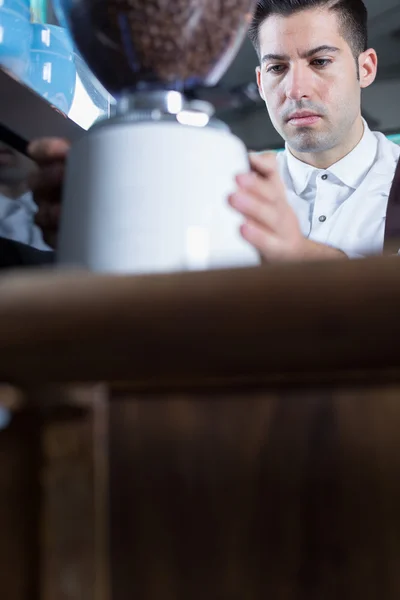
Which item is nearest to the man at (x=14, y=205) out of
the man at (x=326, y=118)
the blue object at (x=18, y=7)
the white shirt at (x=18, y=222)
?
the white shirt at (x=18, y=222)

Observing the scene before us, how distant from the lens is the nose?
60 cm

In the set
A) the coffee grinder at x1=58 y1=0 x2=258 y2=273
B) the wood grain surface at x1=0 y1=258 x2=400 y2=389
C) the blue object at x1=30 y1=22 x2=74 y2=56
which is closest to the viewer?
the wood grain surface at x1=0 y1=258 x2=400 y2=389

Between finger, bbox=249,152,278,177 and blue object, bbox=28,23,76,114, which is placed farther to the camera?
blue object, bbox=28,23,76,114

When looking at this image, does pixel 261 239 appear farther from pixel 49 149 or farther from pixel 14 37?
pixel 14 37

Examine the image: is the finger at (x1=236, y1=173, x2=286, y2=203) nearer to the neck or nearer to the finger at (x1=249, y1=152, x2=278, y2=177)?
the finger at (x1=249, y1=152, x2=278, y2=177)

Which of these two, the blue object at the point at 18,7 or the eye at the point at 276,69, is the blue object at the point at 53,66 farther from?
the eye at the point at 276,69

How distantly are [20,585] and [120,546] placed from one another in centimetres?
5

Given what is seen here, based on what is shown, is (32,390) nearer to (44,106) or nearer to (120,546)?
(120,546)

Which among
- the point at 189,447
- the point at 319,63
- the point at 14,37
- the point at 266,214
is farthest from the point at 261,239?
the point at 14,37

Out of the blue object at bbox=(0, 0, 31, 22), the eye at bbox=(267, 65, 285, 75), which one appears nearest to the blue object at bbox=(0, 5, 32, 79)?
the blue object at bbox=(0, 0, 31, 22)

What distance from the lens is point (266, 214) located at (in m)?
0.43

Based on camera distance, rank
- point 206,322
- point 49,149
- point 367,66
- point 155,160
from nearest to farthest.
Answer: point 206,322, point 155,160, point 49,149, point 367,66

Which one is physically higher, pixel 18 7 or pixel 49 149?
pixel 18 7

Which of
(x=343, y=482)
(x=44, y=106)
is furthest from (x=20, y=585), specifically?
(x=44, y=106)
